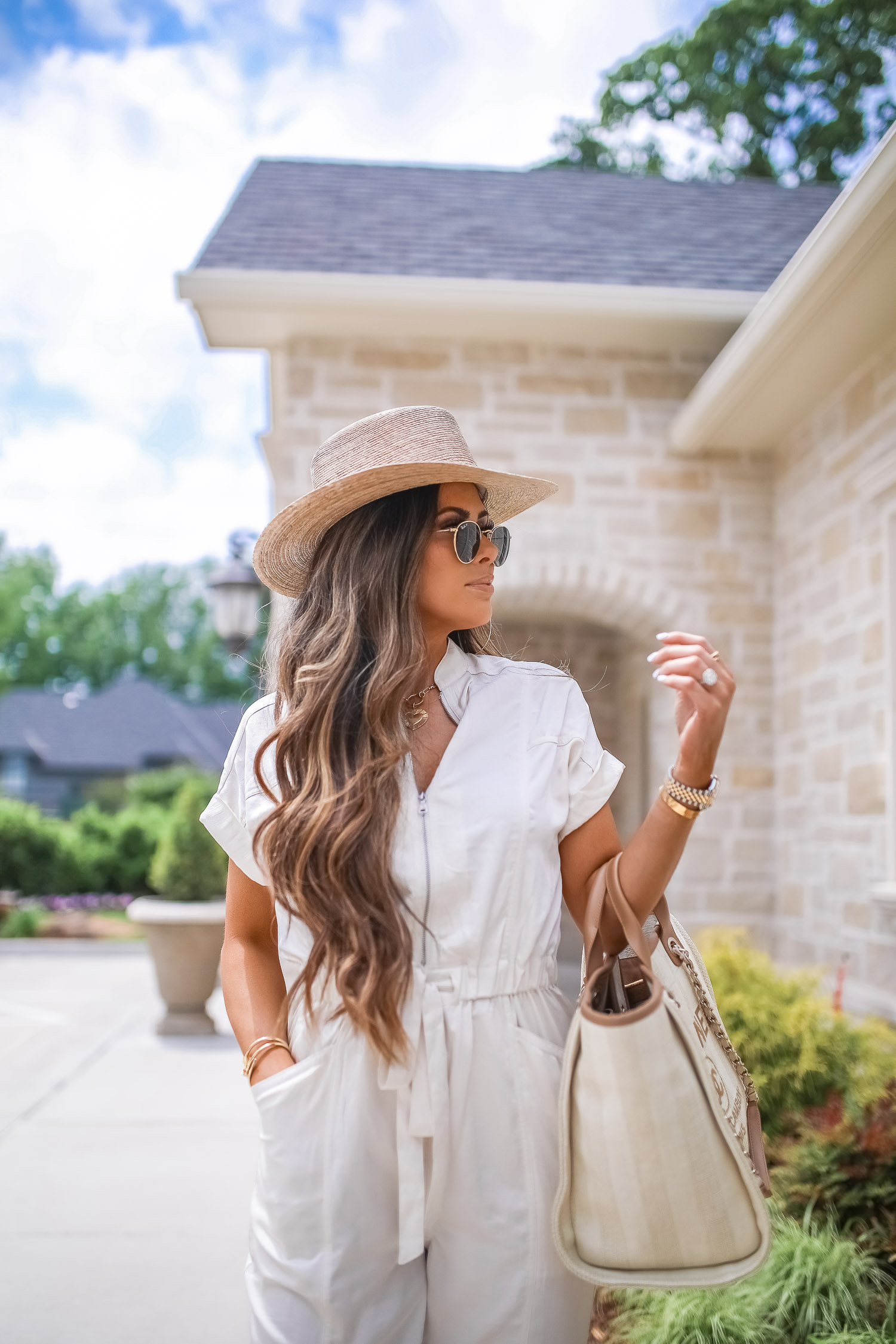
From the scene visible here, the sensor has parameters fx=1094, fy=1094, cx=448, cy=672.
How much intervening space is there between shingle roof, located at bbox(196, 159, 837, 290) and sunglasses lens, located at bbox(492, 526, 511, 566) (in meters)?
4.87

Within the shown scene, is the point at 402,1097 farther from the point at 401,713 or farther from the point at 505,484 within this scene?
the point at 505,484

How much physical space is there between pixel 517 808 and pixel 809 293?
12.3 feet

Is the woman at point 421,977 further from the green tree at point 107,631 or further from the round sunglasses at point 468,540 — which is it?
the green tree at point 107,631

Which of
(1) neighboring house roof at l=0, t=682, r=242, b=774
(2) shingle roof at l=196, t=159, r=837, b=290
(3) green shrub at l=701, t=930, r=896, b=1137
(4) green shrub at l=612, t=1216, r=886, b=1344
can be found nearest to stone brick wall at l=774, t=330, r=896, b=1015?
(3) green shrub at l=701, t=930, r=896, b=1137

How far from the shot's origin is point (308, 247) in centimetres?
647

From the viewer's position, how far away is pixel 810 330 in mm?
4781

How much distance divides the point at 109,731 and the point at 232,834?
110 feet

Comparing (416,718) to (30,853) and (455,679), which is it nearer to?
(455,679)

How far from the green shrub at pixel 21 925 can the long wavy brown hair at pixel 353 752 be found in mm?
12189

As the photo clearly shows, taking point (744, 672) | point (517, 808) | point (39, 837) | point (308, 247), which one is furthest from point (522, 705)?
point (39, 837)

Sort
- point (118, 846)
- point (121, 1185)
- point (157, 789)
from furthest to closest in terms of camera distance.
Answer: point (157, 789), point (118, 846), point (121, 1185)

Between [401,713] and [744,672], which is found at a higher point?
[744,672]

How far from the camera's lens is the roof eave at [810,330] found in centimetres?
388

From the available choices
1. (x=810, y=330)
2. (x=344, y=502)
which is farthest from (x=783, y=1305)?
(x=810, y=330)
